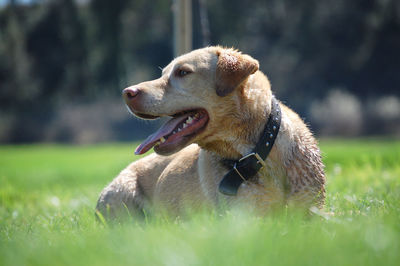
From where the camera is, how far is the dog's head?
3.24 m

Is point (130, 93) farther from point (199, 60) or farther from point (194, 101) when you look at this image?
point (199, 60)

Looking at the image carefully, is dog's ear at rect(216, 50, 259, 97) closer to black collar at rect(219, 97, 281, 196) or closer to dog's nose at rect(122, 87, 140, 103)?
black collar at rect(219, 97, 281, 196)

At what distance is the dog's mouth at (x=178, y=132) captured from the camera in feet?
10.5

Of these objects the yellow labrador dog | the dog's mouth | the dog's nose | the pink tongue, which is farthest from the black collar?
the dog's nose

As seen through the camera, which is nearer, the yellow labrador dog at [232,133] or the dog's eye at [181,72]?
the yellow labrador dog at [232,133]

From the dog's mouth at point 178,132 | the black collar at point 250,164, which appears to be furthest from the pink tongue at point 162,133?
the black collar at point 250,164

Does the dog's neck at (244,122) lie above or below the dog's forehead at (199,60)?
below

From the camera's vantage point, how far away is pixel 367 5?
2159 cm

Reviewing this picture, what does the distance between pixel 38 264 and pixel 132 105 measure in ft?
5.11

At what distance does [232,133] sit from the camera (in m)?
3.30

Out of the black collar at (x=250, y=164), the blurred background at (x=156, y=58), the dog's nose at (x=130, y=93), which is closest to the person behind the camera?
the black collar at (x=250, y=164)

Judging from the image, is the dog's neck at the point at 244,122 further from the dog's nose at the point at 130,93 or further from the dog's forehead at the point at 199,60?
the dog's nose at the point at 130,93

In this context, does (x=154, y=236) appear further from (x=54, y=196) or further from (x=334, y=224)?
(x=54, y=196)

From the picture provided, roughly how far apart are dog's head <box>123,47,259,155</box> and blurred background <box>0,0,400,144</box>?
17.7m
